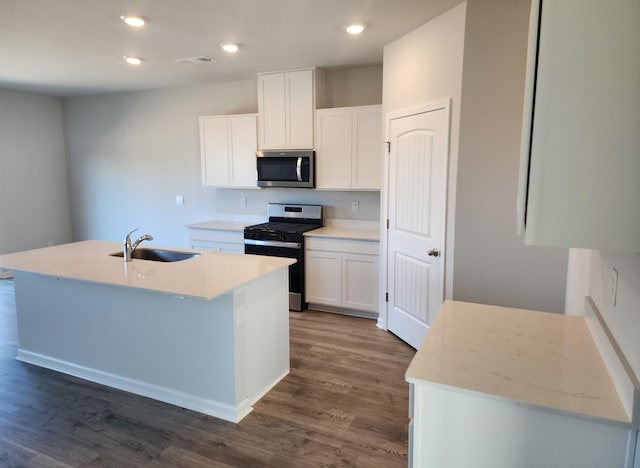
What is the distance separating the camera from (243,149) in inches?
189

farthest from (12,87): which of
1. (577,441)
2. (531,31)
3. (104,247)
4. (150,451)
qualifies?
(577,441)

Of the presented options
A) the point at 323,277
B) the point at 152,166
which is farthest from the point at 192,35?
the point at 152,166

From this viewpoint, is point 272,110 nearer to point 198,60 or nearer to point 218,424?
point 198,60

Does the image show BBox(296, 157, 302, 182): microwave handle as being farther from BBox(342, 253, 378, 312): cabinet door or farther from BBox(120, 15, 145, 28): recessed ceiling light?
BBox(120, 15, 145, 28): recessed ceiling light

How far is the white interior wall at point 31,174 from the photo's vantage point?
18.4ft

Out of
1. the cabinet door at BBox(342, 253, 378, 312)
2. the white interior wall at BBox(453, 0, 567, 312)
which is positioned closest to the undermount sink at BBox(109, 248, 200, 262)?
the cabinet door at BBox(342, 253, 378, 312)

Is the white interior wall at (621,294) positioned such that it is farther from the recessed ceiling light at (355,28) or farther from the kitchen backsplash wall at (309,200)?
the kitchen backsplash wall at (309,200)

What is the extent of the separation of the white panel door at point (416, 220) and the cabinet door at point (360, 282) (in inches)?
11.2

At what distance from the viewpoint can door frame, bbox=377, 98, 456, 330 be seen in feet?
9.68

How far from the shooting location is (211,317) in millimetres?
2490

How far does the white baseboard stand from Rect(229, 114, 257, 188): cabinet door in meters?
2.58

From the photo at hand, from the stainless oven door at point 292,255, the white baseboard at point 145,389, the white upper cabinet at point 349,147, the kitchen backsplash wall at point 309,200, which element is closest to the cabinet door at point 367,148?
the white upper cabinet at point 349,147

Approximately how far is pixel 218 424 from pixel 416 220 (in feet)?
6.78

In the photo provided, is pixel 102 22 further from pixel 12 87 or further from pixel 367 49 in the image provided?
pixel 12 87
